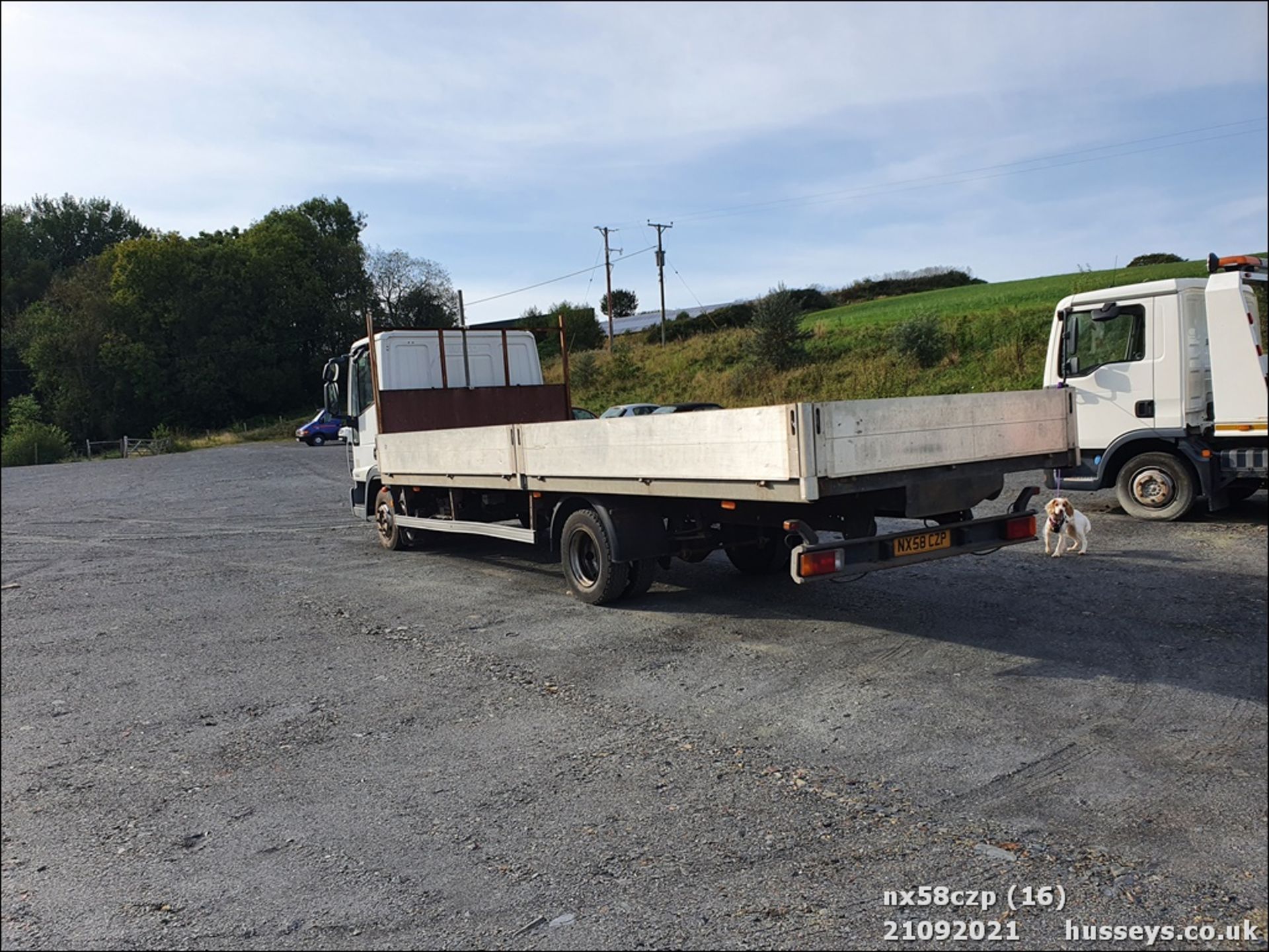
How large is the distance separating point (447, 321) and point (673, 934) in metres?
3.38

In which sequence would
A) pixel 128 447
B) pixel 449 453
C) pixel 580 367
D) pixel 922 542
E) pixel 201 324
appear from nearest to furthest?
pixel 128 447 < pixel 201 324 < pixel 922 542 < pixel 449 453 < pixel 580 367

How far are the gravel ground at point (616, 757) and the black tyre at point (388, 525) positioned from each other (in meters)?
3.02

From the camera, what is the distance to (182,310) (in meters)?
3.76

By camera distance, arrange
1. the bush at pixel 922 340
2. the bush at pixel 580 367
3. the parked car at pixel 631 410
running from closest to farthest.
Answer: the bush at pixel 580 367
the parked car at pixel 631 410
the bush at pixel 922 340

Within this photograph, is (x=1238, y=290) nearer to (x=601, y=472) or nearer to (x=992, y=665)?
(x=992, y=665)

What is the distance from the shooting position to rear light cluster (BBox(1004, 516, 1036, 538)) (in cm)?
593

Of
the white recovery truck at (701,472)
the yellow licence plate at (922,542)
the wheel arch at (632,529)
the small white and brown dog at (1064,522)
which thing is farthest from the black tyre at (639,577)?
the small white and brown dog at (1064,522)

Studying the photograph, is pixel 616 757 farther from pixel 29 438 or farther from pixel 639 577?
pixel 639 577

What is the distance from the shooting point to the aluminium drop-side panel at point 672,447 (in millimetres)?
5082

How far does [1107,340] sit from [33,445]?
35.1 feet

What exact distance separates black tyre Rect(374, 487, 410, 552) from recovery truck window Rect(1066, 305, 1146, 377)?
7757 mm

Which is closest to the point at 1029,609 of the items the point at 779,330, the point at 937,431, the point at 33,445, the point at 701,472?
the point at 937,431

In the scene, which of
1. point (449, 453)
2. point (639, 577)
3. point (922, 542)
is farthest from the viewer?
point (449, 453)

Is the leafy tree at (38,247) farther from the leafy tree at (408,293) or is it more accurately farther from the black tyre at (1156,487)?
the black tyre at (1156,487)
